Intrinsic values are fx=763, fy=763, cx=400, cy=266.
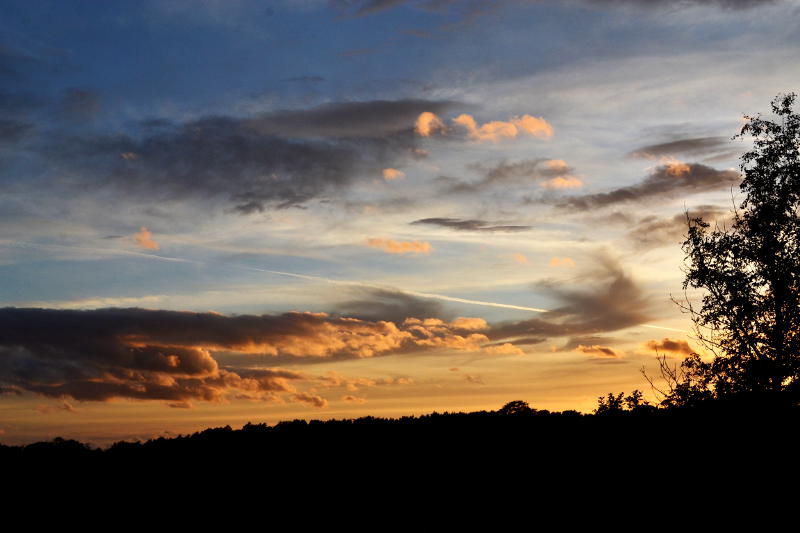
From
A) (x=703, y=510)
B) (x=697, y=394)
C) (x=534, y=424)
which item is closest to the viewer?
(x=703, y=510)

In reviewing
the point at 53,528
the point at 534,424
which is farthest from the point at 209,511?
the point at 534,424

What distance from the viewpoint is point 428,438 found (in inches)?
701

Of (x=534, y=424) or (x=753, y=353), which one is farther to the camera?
(x=753, y=353)

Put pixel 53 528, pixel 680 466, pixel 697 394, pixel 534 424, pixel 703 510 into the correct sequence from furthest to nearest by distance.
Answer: pixel 697 394, pixel 534 424, pixel 680 466, pixel 703 510, pixel 53 528

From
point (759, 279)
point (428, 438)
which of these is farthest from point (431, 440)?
point (759, 279)

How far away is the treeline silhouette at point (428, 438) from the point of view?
1686cm

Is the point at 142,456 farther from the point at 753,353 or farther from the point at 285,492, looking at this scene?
the point at 753,353

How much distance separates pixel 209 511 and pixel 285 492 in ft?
4.90

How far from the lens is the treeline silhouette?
55.3 ft

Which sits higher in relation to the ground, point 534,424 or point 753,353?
point 753,353

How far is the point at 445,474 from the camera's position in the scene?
52.4 feet

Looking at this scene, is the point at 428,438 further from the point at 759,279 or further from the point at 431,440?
the point at 759,279

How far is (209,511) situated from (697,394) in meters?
25.7

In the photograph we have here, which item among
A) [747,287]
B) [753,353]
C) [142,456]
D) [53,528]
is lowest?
[53,528]
